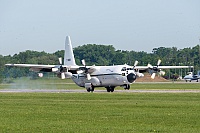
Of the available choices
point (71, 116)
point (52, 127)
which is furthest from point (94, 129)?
point (71, 116)

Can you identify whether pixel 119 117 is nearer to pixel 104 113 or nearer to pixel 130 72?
pixel 104 113

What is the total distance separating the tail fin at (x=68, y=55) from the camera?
85.2m

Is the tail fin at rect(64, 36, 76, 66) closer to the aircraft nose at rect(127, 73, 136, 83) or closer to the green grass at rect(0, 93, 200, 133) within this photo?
the aircraft nose at rect(127, 73, 136, 83)

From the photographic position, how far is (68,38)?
88000 mm

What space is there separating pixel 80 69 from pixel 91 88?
8.45 ft

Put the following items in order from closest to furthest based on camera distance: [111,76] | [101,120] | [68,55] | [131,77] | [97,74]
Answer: [101,120] < [131,77] < [111,76] < [97,74] < [68,55]

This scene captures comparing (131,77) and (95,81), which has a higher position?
(131,77)

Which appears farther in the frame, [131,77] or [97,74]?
[97,74]

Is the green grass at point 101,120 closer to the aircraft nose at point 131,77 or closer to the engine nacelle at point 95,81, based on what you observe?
the aircraft nose at point 131,77

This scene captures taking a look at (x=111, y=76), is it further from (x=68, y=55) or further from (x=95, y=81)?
(x=68, y=55)

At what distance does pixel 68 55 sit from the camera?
86.1 metres

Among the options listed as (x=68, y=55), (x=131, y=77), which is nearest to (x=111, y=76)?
(x=131, y=77)

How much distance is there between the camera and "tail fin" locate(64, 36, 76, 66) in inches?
3356

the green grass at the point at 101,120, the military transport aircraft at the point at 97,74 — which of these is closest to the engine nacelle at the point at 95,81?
the military transport aircraft at the point at 97,74
